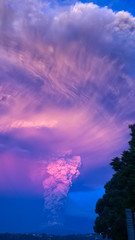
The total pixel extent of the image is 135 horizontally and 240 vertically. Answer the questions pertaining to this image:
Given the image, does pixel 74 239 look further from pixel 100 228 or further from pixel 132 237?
pixel 132 237

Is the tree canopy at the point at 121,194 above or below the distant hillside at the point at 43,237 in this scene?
below

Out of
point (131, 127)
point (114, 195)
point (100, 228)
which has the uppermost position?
point (131, 127)

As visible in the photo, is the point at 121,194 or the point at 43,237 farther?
the point at 43,237

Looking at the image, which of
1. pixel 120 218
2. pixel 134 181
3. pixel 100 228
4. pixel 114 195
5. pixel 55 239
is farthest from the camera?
pixel 55 239

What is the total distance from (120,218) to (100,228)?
11.7m

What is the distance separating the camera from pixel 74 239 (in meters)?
105

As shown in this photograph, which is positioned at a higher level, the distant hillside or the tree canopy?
the distant hillside

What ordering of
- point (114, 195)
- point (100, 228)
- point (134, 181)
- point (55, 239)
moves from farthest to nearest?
point (55, 239) → point (100, 228) → point (114, 195) → point (134, 181)

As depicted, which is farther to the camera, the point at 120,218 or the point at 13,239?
the point at 13,239

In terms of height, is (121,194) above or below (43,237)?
below

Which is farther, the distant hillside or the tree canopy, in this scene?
the distant hillside

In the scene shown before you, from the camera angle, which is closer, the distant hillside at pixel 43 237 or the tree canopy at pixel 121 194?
the tree canopy at pixel 121 194

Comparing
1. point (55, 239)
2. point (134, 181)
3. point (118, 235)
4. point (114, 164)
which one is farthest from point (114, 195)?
point (55, 239)

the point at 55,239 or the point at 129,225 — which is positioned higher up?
the point at 55,239
